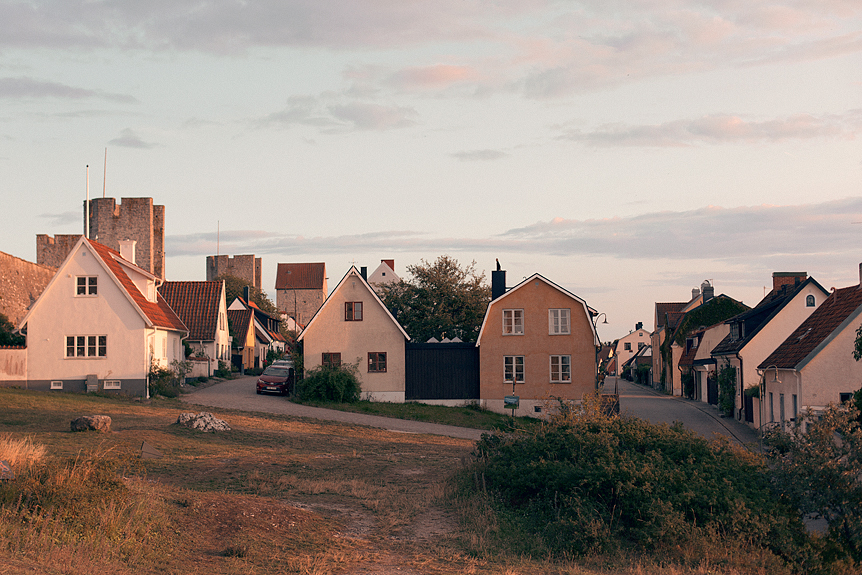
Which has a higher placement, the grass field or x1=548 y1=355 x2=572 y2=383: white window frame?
x1=548 y1=355 x2=572 y2=383: white window frame

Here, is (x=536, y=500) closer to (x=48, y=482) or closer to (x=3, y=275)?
(x=48, y=482)

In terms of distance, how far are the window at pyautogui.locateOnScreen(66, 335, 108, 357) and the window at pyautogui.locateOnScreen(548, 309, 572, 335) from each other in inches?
823

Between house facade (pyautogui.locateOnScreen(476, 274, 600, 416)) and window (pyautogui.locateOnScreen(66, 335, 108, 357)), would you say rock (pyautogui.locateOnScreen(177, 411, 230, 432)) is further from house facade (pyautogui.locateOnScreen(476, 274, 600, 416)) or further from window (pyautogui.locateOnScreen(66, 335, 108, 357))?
house facade (pyautogui.locateOnScreen(476, 274, 600, 416))

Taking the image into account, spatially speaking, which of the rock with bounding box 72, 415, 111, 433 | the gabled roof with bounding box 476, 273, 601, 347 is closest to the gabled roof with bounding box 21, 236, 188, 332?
the rock with bounding box 72, 415, 111, 433

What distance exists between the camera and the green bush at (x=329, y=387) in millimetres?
36312

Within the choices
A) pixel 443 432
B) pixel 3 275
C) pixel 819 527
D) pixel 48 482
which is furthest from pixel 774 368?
pixel 3 275

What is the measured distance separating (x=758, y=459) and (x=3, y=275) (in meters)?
40.7

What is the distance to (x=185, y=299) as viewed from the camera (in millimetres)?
48344

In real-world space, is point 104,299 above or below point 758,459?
above

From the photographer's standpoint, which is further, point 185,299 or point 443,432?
point 185,299

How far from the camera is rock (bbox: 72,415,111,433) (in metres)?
20.2

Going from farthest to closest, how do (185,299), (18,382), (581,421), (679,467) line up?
(185,299) → (18,382) → (581,421) → (679,467)

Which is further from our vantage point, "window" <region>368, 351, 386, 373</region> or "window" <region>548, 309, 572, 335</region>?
"window" <region>368, 351, 386, 373</region>

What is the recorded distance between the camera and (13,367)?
32.8 metres
